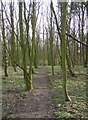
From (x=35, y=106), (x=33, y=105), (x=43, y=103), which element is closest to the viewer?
(x=35, y=106)

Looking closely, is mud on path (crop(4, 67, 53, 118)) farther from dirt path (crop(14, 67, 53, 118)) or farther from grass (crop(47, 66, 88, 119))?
grass (crop(47, 66, 88, 119))

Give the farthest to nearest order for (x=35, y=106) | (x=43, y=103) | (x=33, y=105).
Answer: (x=43, y=103)
(x=33, y=105)
(x=35, y=106)

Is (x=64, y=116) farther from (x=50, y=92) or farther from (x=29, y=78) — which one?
(x=29, y=78)

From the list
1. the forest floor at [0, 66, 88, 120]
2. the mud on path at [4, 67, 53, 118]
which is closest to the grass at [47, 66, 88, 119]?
the forest floor at [0, 66, 88, 120]

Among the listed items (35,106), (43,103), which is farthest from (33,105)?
(43,103)

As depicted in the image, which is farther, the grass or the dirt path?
the dirt path

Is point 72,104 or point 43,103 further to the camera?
point 43,103

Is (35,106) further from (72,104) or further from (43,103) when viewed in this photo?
(72,104)

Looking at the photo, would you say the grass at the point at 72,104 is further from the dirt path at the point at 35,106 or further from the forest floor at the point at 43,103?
the dirt path at the point at 35,106

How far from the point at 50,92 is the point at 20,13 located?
3685 millimetres

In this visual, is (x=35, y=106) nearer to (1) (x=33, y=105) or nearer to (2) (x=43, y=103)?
(1) (x=33, y=105)

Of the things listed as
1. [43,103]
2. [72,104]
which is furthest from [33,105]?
[72,104]

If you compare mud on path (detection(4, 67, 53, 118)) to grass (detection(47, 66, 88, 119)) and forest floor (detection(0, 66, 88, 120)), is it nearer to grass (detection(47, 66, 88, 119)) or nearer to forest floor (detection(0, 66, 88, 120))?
forest floor (detection(0, 66, 88, 120))

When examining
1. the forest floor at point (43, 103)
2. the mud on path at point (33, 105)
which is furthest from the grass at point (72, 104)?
the mud on path at point (33, 105)
